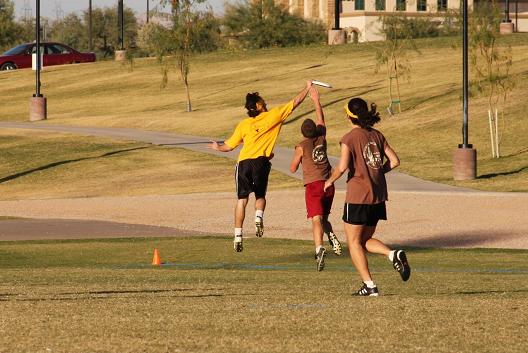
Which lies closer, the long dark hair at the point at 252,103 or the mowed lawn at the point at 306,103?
the long dark hair at the point at 252,103

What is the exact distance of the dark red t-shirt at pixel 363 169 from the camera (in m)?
11.7

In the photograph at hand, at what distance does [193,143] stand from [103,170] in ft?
17.6

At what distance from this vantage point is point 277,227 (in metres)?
24.0

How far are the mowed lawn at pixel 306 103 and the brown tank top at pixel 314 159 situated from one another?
16013 millimetres

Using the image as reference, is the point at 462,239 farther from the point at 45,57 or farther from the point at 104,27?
the point at 104,27

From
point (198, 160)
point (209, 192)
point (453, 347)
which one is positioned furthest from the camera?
point (198, 160)

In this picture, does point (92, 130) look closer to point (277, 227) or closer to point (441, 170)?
point (441, 170)

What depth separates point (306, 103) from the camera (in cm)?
5147

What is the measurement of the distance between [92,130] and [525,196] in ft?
77.2

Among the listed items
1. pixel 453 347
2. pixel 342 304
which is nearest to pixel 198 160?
pixel 342 304

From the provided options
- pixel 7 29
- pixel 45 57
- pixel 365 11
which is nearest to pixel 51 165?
pixel 45 57

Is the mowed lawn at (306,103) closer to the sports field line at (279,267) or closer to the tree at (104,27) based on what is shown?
the sports field line at (279,267)

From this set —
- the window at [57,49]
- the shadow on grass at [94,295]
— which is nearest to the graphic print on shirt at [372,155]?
the shadow on grass at [94,295]

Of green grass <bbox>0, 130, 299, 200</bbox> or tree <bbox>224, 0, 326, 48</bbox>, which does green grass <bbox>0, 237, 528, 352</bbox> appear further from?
tree <bbox>224, 0, 326, 48</bbox>
